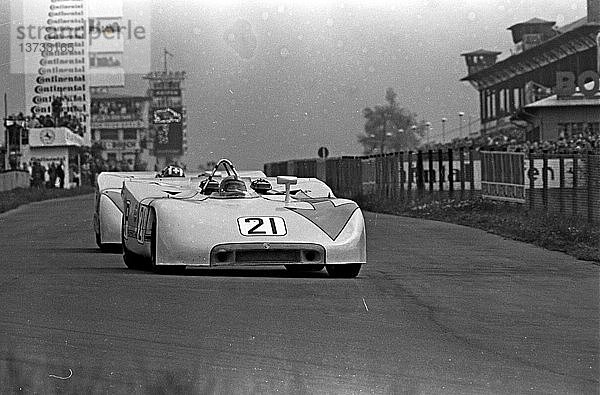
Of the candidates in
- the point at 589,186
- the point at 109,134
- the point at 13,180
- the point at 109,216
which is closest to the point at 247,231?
the point at 109,216

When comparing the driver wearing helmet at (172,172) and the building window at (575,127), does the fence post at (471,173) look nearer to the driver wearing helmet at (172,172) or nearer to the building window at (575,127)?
the driver wearing helmet at (172,172)

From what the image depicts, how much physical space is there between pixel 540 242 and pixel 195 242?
722 centimetres

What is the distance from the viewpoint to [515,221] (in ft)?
71.3

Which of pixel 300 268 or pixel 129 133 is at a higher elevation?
pixel 129 133

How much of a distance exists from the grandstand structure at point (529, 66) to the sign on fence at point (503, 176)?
26529mm

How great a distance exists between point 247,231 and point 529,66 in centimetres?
6336

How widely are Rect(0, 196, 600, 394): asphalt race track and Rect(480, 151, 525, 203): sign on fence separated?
1141 centimetres

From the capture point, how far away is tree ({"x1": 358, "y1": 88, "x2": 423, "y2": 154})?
8488 centimetres

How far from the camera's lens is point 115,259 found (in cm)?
1374

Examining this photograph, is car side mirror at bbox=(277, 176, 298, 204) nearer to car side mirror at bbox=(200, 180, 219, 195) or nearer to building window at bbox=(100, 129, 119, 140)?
car side mirror at bbox=(200, 180, 219, 195)

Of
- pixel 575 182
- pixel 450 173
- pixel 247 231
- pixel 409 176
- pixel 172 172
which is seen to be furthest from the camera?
pixel 409 176

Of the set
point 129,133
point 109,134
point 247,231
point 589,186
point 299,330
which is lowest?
point 299,330

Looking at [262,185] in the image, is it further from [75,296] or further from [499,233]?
[499,233]

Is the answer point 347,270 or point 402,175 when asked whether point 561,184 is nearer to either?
point 347,270
